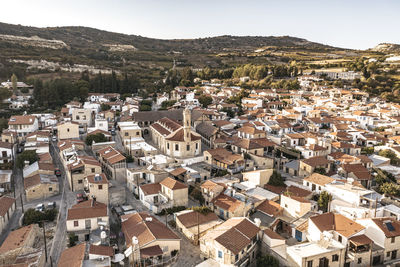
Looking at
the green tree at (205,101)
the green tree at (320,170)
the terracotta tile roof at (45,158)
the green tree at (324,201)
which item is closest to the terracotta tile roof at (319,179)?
the green tree at (324,201)

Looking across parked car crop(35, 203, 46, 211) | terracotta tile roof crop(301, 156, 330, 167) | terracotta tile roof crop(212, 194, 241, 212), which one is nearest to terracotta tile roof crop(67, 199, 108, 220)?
parked car crop(35, 203, 46, 211)

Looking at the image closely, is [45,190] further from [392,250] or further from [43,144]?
[392,250]

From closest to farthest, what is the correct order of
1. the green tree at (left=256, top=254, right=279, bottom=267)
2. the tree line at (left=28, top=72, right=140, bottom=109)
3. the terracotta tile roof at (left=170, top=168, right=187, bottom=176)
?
the green tree at (left=256, top=254, right=279, bottom=267), the terracotta tile roof at (left=170, top=168, right=187, bottom=176), the tree line at (left=28, top=72, right=140, bottom=109)

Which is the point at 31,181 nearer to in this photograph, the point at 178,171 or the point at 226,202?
the point at 178,171

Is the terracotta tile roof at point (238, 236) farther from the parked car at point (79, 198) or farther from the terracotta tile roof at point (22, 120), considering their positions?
the terracotta tile roof at point (22, 120)

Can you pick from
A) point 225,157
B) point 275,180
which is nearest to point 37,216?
point 225,157

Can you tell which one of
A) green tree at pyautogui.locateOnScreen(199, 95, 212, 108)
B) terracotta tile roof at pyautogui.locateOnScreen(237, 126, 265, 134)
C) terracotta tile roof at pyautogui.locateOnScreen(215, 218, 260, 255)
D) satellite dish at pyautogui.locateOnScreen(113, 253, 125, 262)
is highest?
green tree at pyautogui.locateOnScreen(199, 95, 212, 108)

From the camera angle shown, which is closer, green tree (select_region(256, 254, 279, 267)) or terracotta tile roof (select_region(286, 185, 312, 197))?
green tree (select_region(256, 254, 279, 267))

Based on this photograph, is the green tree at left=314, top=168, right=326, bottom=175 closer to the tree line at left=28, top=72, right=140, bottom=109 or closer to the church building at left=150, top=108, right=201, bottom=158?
the church building at left=150, top=108, right=201, bottom=158
